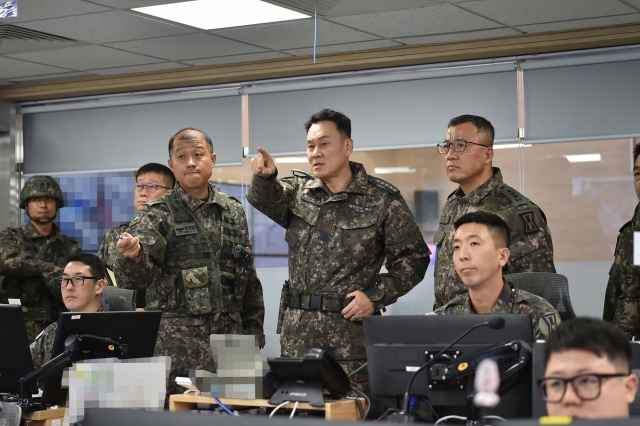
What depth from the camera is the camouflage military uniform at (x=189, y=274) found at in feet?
13.8

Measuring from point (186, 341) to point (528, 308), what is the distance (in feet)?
6.17

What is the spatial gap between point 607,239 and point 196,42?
9.70ft

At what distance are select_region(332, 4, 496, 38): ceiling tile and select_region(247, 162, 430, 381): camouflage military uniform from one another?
4.43 ft

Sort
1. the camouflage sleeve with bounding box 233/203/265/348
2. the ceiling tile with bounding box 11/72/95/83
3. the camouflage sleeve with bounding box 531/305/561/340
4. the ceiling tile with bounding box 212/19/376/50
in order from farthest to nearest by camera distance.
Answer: the ceiling tile with bounding box 11/72/95/83
the ceiling tile with bounding box 212/19/376/50
the camouflage sleeve with bounding box 233/203/265/348
the camouflage sleeve with bounding box 531/305/561/340

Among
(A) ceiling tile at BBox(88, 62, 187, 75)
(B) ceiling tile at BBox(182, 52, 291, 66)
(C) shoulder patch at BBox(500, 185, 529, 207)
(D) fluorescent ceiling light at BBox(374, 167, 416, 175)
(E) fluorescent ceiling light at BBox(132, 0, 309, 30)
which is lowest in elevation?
(C) shoulder patch at BBox(500, 185, 529, 207)

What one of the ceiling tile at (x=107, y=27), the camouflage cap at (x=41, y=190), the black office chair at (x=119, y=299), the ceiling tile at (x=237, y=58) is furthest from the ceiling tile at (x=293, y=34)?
the camouflage cap at (x=41, y=190)

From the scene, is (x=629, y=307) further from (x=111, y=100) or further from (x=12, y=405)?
(x=111, y=100)

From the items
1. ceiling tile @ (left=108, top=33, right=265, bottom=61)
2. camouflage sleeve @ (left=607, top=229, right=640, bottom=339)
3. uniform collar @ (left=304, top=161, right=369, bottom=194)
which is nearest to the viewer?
uniform collar @ (left=304, top=161, right=369, bottom=194)

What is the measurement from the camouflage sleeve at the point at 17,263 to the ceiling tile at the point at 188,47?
168cm

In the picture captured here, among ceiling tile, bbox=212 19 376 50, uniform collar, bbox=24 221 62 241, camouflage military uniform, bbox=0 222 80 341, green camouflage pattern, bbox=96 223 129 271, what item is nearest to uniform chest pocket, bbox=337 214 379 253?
ceiling tile, bbox=212 19 376 50

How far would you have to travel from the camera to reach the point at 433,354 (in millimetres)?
2322

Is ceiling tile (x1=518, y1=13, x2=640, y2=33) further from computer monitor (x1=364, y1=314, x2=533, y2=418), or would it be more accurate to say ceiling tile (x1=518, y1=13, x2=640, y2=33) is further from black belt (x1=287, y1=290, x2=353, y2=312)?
computer monitor (x1=364, y1=314, x2=533, y2=418)

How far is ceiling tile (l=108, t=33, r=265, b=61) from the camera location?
18.4 ft

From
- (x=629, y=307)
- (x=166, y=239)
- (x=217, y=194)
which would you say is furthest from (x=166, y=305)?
(x=629, y=307)
